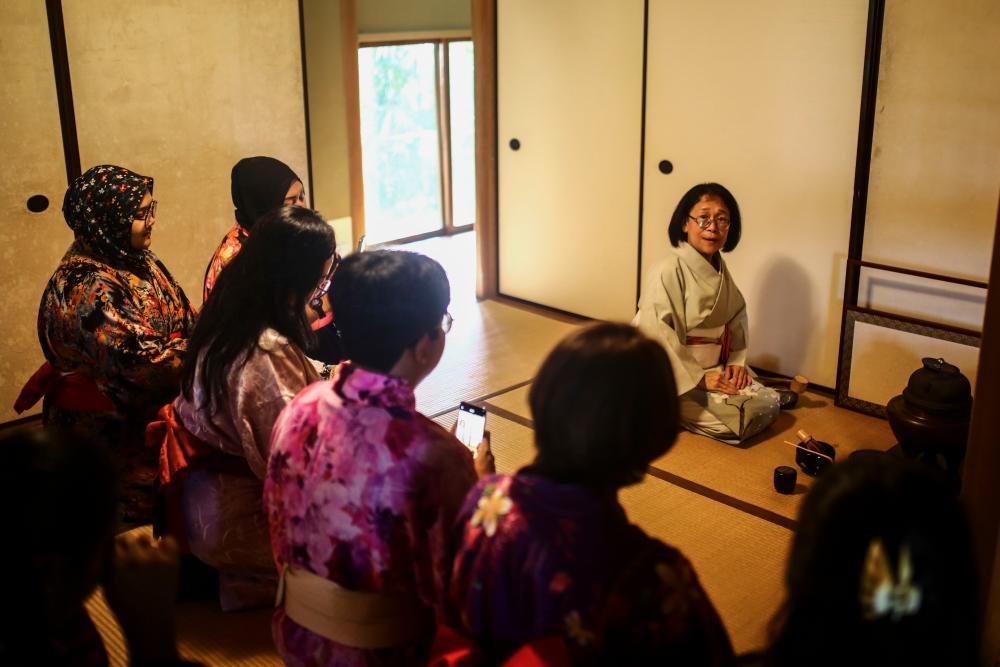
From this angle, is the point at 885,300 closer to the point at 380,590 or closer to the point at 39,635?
the point at 380,590

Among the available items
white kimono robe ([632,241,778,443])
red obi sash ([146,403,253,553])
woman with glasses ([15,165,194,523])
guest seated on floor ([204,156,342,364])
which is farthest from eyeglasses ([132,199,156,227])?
white kimono robe ([632,241,778,443])

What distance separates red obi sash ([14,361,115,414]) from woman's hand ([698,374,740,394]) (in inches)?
85.8

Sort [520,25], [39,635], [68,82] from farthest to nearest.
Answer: [520,25] < [68,82] < [39,635]

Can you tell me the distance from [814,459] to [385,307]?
7.51 ft

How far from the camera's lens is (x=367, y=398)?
1681 millimetres

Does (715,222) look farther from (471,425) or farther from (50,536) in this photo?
(50,536)

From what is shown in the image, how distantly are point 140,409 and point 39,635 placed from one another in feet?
5.98

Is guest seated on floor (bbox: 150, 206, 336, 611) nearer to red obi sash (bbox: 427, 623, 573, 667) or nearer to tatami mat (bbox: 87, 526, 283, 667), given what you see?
tatami mat (bbox: 87, 526, 283, 667)

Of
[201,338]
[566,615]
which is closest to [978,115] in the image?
[201,338]

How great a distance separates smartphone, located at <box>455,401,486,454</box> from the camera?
95.1 inches


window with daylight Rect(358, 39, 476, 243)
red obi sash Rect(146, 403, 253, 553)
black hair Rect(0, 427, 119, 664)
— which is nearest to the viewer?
black hair Rect(0, 427, 119, 664)

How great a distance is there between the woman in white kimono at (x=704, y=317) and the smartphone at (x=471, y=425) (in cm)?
156

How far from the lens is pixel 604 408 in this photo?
128 centimetres

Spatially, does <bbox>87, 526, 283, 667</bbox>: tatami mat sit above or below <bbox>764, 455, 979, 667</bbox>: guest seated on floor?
below
